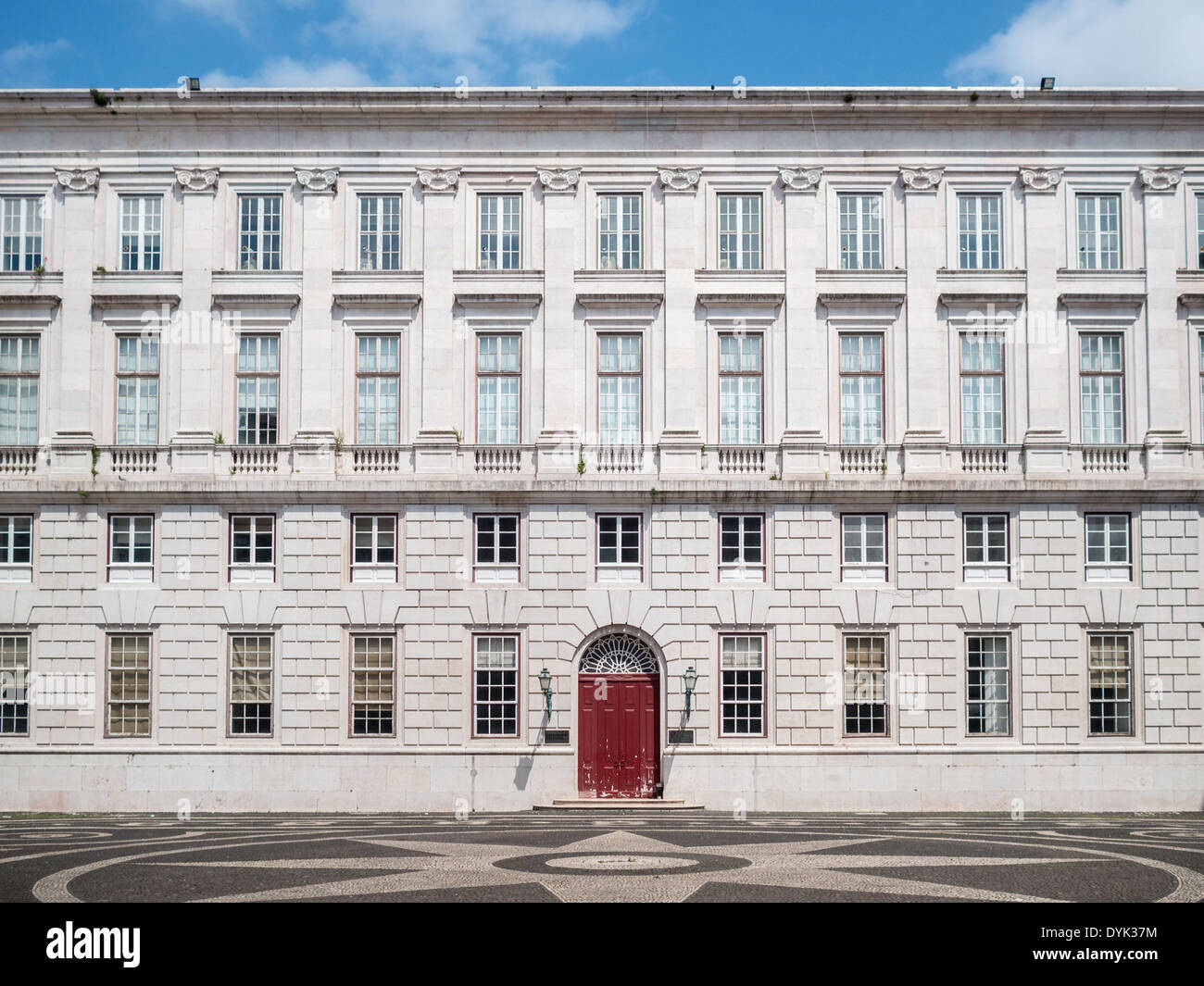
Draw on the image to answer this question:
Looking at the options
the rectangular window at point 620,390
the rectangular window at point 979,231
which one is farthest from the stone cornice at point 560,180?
the rectangular window at point 979,231

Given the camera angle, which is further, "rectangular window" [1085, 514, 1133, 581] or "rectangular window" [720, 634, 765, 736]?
"rectangular window" [1085, 514, 1133, 581]

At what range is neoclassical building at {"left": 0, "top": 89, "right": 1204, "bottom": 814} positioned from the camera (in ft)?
116

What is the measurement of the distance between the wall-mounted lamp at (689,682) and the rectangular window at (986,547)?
760cm

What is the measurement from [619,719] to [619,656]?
64.0 inches

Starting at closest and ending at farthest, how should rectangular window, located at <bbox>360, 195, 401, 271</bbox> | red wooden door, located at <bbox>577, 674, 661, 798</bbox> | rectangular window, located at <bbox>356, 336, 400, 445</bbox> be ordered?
red wooden door, located at <bbox>577, 674, 661, 798</bbox> → rectangular window, located at <bbox>356, 336, 400, 445</bbox> → rectangular window, located at <bbox>360, 195, 401, 271</bbox>

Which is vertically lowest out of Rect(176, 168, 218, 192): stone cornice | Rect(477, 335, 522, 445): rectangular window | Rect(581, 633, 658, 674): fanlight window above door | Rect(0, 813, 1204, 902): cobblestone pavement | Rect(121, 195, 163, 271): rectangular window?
Rect(0, 813, 1204, 902): cobblestone pavement

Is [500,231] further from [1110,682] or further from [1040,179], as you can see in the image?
[1110,682]

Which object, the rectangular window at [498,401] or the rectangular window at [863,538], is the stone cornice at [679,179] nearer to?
the rectangular window at [498,401]

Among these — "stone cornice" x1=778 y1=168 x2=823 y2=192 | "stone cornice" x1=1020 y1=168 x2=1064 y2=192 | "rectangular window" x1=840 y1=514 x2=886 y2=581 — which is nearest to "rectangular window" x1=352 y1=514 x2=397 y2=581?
"rectangular window" x1=840 y1=514 x2=886 y2=581

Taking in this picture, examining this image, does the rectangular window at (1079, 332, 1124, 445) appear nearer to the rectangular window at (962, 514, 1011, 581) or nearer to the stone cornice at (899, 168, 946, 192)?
the rectangular window at (962, 514, 1011, 581)

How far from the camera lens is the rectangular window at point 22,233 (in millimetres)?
37031

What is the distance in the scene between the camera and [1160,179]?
3675 cm

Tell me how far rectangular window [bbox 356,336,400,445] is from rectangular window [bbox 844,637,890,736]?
13.3 meters
